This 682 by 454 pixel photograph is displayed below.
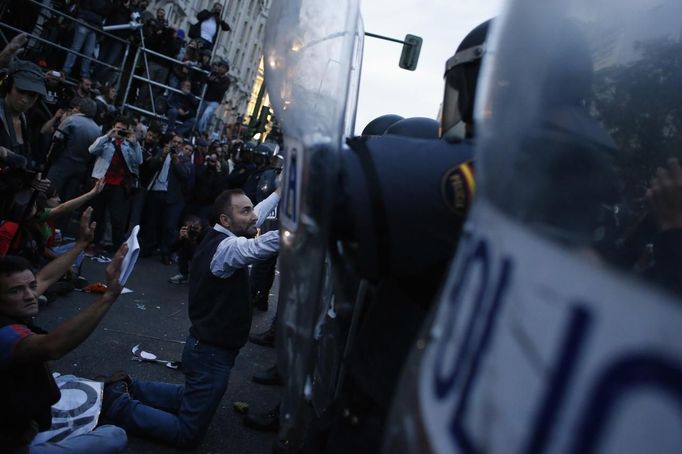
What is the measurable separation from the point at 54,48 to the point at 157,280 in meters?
4.24

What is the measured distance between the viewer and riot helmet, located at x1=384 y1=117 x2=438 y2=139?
76.7 inches

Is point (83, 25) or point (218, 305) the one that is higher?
point (83, 25)

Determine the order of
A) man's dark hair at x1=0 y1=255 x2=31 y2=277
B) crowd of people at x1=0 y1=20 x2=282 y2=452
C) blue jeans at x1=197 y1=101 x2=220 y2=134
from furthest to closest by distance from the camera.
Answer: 1. blue jeans at x1=197 y1=101 x2=220 y2=134
2. man's dark hair at x1=0 y1=255 x2=31 y2=277
3. crowd of people at x1=0 y1=20 x2=282 y2=452

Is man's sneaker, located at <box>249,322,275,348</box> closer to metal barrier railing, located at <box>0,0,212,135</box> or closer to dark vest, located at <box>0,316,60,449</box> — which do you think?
dark vest, located at <box>0,316,60,449</box>

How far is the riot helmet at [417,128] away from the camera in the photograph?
1949 mm

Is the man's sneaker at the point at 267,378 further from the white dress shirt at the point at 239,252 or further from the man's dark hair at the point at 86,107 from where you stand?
the man's dark hair at the point at 86,107

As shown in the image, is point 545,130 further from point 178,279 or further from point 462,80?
point 178,279

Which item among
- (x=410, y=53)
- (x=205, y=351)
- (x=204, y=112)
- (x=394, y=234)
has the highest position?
(x=410, y=53)

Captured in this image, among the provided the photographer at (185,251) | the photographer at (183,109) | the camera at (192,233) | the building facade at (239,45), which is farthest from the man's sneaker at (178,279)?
the building facade at (239,45)

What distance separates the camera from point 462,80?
4.99 feet

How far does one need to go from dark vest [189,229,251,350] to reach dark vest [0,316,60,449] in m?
1.02

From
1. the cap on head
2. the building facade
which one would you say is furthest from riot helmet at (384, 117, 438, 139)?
the building facade

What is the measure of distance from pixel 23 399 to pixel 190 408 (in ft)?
3.86

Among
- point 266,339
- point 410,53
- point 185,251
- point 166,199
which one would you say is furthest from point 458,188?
A: point 410,53
